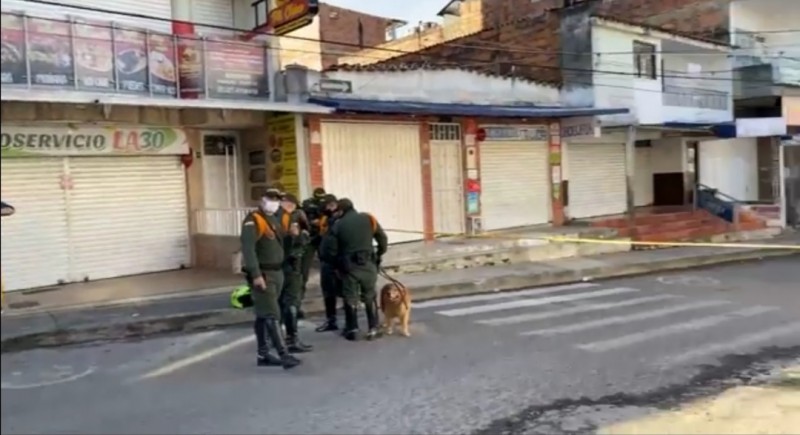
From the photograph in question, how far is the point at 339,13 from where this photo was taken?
35531mm

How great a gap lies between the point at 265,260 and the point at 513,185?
12654 mm

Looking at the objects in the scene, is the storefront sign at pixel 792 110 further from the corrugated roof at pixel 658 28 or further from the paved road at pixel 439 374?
the paved road at pixel 439 374

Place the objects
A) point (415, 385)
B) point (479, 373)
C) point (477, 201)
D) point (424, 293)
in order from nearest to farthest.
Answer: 1. point (415, 385)
2. point (479, 373)
3. point (424, 293)
4. point (477, 201)

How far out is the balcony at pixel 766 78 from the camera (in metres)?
25.0

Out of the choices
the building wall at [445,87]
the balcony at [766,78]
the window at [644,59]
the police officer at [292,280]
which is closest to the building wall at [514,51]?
the building wall at [445,87]

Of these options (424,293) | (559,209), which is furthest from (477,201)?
(424,293)

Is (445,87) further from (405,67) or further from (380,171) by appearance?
(380,171)

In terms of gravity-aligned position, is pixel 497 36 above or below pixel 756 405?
above

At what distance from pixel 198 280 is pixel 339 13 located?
81.0 ft

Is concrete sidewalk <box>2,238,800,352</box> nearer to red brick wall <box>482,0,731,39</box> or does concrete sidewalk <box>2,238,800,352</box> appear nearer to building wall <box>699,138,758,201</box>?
building wall <box>699,138,758,201</box>

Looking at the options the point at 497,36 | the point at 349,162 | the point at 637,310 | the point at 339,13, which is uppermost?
the point at 339,13

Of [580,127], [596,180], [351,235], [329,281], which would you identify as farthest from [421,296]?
[596,180]

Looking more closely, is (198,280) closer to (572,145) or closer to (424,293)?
(424,293)

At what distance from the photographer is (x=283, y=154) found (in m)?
15.1
